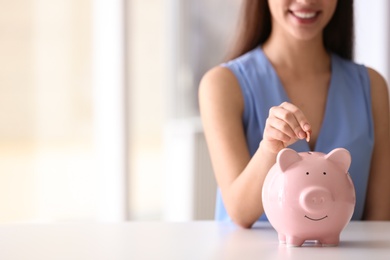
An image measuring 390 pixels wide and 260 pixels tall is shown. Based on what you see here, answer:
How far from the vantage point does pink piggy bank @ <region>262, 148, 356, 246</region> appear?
1.21m

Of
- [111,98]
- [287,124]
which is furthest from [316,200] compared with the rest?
[111,98]

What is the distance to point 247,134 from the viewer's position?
1804 mm

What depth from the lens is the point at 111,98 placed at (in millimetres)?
3643

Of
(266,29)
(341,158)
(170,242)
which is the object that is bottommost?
(170,242)

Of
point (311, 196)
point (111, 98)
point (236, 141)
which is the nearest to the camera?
point (311, 196)

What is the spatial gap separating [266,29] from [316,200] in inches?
30.3

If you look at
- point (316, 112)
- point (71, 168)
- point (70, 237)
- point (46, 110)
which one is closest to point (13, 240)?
point (70, 237)

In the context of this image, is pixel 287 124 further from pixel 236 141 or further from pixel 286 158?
pixel 236 141

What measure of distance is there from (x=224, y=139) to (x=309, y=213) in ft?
1.60

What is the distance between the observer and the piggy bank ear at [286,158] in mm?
1229

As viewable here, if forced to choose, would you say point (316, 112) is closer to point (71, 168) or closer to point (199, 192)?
point (199, 192)

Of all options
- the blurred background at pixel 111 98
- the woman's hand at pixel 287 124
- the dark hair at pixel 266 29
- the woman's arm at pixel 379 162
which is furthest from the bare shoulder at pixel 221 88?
the blurred background at pixel 111 98

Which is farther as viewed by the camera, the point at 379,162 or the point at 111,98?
the point at 111,98

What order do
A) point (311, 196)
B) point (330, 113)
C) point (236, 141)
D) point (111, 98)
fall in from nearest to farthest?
1. point (311, 196)
2. point (236, 141)
3. point (330, 113)
4. point (111, 98)
